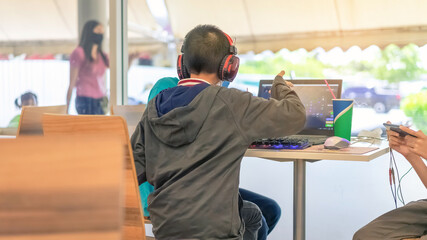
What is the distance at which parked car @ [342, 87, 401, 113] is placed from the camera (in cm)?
355

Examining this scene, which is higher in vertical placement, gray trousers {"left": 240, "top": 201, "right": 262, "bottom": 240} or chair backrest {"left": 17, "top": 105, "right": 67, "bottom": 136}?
chair backrest {"left": 17, "top": 105, "right": 67, "bottom": 136}

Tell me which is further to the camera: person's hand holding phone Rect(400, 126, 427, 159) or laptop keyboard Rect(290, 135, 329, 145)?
laptop keyboard Rect(290, 135, 329, 145)

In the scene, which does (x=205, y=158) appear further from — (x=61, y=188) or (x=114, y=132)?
(x=61, y=188)

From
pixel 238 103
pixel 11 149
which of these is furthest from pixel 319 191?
pixel 11 149

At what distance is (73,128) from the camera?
1437 mm

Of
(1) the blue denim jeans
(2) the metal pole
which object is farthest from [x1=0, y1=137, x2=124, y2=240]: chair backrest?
(2) the metal pole

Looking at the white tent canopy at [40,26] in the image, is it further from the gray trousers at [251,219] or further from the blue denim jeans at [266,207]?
the gray trousers at [251,219]

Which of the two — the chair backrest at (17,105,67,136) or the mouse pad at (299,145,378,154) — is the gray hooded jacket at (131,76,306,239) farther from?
the chair backrest at (17,105,67,136)

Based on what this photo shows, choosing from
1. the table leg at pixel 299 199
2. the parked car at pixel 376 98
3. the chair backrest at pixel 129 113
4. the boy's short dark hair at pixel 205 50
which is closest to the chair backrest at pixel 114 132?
the boy's short dark hair at pixel 205 50

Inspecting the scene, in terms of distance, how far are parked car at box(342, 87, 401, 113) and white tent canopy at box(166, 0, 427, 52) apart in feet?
1.00

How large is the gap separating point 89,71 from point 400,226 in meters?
3.32

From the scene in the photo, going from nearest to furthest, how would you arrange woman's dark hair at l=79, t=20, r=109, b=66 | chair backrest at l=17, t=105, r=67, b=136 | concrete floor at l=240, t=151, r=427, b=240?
chair backrest at l=17, t=105, r=67, b=136
concrete floor at l=240, t=151, r=427, b=240
woman's dark hair at l=79, t=20, r=109, b=66

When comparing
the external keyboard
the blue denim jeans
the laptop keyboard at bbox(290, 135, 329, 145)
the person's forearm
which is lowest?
the blue denim jeans

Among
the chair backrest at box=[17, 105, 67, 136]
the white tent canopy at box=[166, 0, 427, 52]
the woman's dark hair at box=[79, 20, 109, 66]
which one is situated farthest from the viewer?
the woman's dark hair at box=[79, 20, 109, 66]
